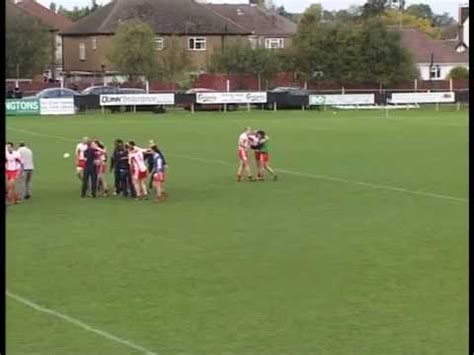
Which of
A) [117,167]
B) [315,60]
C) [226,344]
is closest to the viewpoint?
[226,344]

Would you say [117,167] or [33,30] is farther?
[33,30]

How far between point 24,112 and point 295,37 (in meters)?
26.2

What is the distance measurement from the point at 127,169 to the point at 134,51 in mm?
56739

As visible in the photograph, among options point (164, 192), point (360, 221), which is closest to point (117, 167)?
point (164, 192)

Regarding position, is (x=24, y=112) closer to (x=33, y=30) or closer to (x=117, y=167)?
(x=33, y=30)

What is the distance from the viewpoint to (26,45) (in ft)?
284

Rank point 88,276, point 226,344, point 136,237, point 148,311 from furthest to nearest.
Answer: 1. point 136,237
2. point 88,276
3. point 148,311
4. point 226,344

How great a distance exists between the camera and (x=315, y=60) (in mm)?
82938

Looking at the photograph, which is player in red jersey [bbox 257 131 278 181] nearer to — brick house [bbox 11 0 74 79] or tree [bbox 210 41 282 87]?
tree [bbox 210 41 282 87]

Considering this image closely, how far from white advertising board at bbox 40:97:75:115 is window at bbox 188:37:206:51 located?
Result: 32231 mm

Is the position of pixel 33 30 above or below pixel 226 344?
above

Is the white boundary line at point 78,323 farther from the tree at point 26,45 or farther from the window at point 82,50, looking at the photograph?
the window at point 82,50

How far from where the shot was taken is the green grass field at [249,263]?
13797 mm

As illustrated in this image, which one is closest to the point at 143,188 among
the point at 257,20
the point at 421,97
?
the point at 421,97
